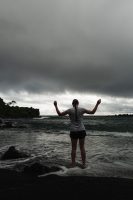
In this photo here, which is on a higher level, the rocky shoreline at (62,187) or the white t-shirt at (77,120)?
the white t-shirt at (77,120)

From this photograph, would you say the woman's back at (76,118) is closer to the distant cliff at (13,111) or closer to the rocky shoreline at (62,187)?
the rocky shoreline at (62,187)

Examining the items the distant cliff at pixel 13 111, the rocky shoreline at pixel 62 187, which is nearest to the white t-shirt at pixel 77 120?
the rocky shoreline at pixel 62 187

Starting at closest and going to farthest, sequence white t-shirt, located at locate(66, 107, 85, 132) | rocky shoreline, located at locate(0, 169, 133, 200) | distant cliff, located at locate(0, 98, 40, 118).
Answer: rocky shoreline, located at locate(0, 169, 133, 200) → white t-shirt, located at locate(66, 107, 85, 132) → distant cliff, located at locate(0, 98, 40, 118)

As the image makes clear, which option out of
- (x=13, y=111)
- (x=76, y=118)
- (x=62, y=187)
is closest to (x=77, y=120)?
(x=76, y=118)

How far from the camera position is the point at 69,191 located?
312 inches

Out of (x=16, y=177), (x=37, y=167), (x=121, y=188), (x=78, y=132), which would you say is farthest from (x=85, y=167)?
(x=121, y=188)

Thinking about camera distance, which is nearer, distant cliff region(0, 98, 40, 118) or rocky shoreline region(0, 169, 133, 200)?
rocky shoreline region(0, 169, 133, 200)

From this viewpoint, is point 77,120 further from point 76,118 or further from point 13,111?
point 13,111

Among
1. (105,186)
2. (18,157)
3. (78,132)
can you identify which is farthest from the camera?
(18,157)

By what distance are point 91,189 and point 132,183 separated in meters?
1.36

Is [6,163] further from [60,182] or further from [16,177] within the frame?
[60,182]

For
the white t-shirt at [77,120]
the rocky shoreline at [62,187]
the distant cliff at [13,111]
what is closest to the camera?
the rocky shoreline at [62,187]

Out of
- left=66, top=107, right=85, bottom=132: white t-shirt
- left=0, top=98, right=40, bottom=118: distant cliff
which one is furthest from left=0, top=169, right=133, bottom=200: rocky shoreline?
left=0, top=98, right=40, bottom=118: distant cliff

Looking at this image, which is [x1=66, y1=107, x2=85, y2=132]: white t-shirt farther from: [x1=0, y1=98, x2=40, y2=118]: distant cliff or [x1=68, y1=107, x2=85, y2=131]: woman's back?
[x1=0, y1=98, x2=40, y2=118]: distant cliff
